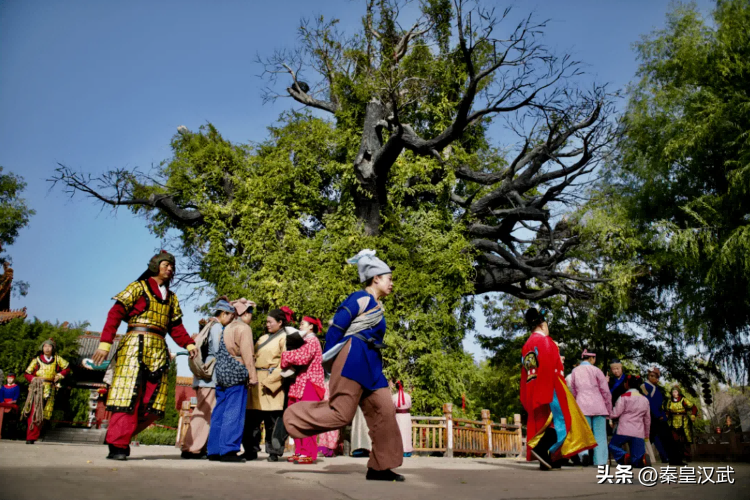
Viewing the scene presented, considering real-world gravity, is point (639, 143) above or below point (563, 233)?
above

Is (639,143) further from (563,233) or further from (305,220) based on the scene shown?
(305,220)

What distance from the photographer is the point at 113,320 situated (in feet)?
19.1

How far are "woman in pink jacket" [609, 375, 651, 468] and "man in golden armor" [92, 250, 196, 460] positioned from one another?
19.7 feet

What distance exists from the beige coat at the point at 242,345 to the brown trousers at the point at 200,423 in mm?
889

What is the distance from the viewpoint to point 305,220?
18.0 meters

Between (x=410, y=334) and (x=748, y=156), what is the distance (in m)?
9.39

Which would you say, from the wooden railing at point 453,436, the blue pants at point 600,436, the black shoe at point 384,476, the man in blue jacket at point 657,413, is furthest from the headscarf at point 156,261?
the wooden railing at point 453,436

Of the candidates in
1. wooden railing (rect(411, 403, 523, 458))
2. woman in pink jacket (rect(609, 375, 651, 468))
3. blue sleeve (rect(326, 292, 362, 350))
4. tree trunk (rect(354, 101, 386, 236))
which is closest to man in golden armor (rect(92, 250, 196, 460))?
blue sleeve (rect(326, 292, 362, 350))

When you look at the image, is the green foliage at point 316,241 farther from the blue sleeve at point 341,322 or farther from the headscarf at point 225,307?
the blue sleeve at point 341,322

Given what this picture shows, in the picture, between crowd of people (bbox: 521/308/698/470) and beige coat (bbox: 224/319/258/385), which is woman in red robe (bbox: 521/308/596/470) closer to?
crowd of people (bbox: 521/308/698/470)

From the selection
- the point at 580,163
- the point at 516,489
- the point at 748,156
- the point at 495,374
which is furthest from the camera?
the point at 495,374

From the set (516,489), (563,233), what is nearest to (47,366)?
(516,489)

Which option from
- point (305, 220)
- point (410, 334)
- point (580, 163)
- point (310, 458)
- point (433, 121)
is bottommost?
point (310, 458)

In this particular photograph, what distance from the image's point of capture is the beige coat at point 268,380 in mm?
7707
